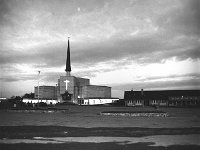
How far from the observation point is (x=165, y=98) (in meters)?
Result: 86.8

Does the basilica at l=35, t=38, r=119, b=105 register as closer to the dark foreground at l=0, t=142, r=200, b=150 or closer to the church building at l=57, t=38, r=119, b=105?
the church building at l=57, t=38, r=119, b=105

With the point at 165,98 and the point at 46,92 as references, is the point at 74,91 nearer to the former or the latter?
the point at 46,92

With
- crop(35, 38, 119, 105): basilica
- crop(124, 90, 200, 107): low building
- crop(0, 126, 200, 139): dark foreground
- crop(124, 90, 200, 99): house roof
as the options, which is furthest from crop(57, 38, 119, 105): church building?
crop(0, 126, 200, 139): dark foreground

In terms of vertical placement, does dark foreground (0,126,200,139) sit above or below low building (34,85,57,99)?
below

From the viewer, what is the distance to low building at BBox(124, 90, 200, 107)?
8438 centimetres

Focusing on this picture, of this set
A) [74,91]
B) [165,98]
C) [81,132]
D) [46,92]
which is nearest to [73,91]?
[74,91]

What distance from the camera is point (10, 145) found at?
9.51m

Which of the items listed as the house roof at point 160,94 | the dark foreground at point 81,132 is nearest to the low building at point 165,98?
the house roof at point 160,94

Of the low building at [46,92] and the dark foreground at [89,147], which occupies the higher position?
the low building at [46,92]

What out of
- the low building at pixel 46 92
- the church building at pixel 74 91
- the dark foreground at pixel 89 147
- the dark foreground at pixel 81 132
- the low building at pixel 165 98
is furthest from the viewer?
the low building at pixel 46 92

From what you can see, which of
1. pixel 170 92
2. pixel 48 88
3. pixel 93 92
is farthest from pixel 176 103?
pixel 48 88

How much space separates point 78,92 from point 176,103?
42214mm

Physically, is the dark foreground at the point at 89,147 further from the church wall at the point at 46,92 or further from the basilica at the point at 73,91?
the church wall at the point at 46,92

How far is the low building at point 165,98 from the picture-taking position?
277 feet
